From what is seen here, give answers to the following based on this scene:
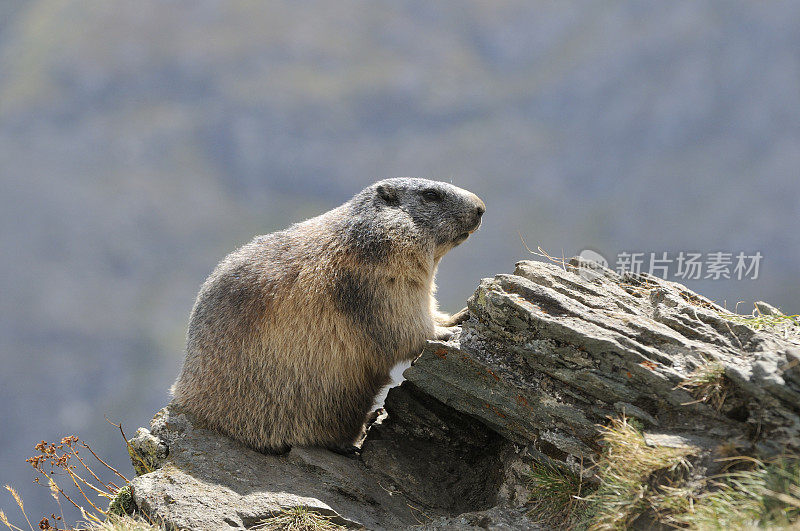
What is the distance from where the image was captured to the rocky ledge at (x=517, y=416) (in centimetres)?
683

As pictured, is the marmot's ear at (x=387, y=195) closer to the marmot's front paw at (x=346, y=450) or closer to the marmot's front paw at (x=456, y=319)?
the marmot's front paw at (x=456, y=319)

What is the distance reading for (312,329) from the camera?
8.96 meters

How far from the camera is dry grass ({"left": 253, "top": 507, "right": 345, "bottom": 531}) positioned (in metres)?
7.81

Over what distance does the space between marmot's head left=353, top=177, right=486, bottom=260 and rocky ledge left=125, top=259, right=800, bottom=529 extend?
1.05 m

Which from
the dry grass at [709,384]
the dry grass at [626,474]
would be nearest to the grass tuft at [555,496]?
the dry grass at [626,474]

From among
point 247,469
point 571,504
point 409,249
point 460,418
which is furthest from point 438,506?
point 409,249

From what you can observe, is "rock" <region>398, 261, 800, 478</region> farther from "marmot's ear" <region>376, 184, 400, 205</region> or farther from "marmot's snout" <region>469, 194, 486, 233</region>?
"marmot's ear" <region>376, 184, 400, 205</region>

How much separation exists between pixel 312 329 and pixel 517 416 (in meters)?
2.95

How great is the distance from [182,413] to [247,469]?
150 cm

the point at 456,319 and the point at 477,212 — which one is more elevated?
the point at 477,212

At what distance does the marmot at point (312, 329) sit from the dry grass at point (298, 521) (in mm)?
1342

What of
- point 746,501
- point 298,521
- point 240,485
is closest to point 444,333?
point 298,521

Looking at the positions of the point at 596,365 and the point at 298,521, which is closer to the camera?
the point at 596,365

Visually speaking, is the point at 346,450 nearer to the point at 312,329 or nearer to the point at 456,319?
the point at 312,329
